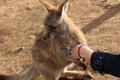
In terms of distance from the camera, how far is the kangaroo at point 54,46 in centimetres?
422

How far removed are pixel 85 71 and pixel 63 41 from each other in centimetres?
71

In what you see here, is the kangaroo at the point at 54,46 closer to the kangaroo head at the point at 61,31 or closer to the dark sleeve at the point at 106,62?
the kangaroo head at the point at 61,31

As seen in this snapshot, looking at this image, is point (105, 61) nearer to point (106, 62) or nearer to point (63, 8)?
point (106, 62)

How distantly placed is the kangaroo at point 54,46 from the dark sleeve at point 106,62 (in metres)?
1.27

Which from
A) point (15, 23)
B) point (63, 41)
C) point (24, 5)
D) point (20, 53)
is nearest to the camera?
point (63, 41)

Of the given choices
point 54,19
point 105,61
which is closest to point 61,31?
point 54,19

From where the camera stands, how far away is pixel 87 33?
587cm

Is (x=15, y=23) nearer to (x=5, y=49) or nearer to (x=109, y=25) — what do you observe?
(x=5, y=49)

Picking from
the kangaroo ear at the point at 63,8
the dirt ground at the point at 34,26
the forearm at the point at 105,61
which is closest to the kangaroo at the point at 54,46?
the kangaroo ear at the point at 63,8

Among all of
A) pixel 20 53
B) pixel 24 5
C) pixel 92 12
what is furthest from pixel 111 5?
pixel 20 53

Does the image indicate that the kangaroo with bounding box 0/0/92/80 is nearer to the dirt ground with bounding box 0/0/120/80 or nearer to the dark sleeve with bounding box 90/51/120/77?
the dirt ground with bounding box 0/0/120/80

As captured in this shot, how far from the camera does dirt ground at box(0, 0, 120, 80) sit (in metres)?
5.35

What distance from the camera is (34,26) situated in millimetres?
6246

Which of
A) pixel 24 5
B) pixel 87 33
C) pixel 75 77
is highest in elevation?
pixel 24 5
